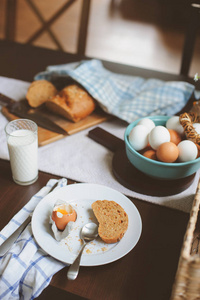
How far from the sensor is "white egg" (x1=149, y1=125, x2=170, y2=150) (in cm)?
89

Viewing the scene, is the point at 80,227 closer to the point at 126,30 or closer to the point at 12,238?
the point at 12,238

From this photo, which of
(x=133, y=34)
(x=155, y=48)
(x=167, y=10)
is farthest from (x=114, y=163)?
(x=167, y=10)

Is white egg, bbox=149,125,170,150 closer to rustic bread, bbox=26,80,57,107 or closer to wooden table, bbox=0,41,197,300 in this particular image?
wooden table, bbox=0,41,197,300

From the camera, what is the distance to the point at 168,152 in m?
0.87

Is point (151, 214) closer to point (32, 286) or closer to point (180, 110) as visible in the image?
point (32, 286)

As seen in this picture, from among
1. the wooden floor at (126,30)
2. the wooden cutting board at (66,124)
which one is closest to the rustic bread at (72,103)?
the wooden cutting board at (66,124)

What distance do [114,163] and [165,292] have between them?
434 mm

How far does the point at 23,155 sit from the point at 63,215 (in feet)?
0.73

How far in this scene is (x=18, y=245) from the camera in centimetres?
72

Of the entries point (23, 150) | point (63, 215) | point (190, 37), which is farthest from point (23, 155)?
point (190, 37)

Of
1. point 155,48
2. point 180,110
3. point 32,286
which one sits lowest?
point 155,48

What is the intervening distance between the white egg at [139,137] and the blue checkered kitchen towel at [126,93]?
11.5 inches

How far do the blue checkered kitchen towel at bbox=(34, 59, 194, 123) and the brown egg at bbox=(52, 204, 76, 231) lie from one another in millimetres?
534

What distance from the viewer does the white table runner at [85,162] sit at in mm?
912
